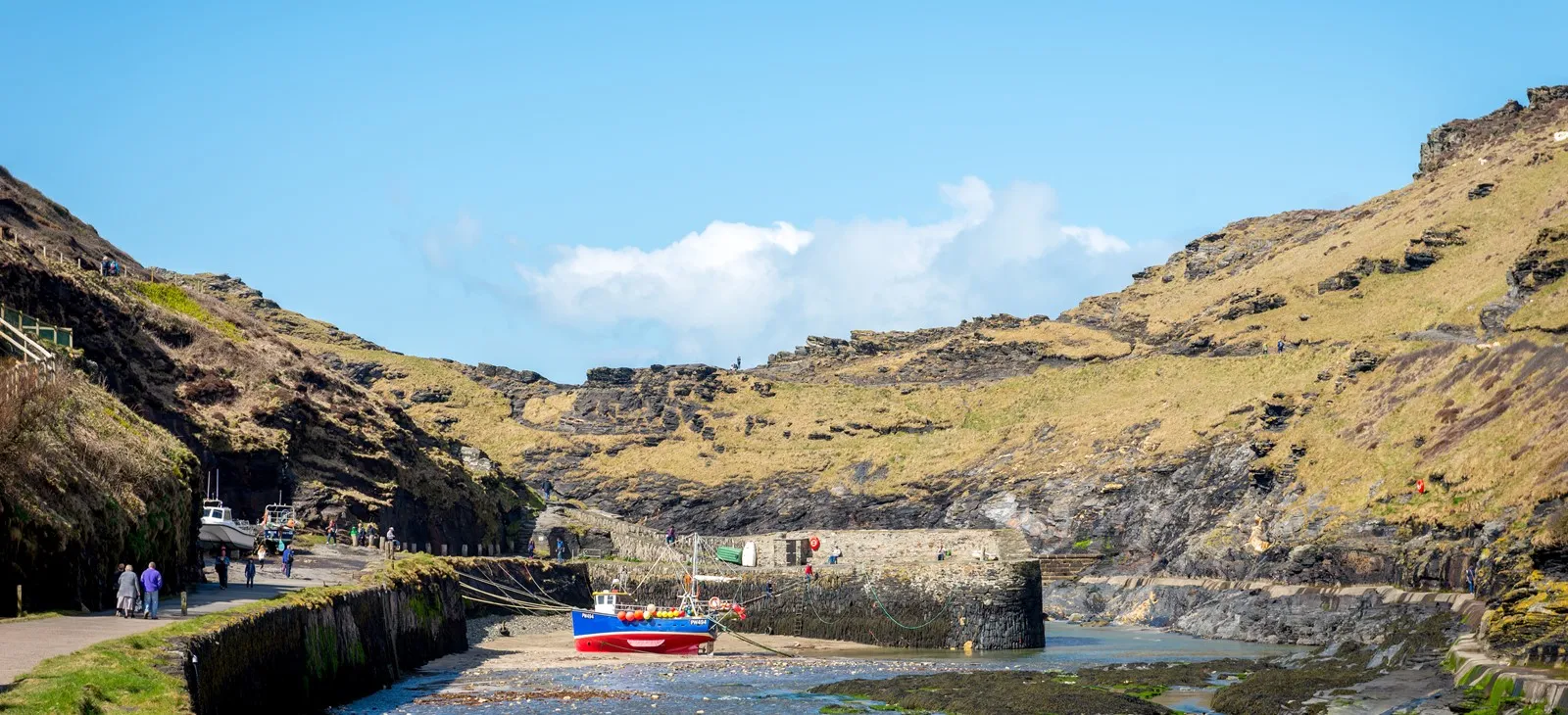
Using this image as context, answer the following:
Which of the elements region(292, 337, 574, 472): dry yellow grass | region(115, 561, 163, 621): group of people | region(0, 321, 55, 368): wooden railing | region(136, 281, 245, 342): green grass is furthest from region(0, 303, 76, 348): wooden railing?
region(292, 337, 574, 472): dry yellow grass

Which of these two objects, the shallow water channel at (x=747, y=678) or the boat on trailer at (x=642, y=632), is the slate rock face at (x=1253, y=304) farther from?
A: the boat on trailer at (x=642, y=632)

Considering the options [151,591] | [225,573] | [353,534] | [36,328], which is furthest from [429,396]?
[151,591]

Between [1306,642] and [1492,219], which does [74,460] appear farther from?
[1492,219]

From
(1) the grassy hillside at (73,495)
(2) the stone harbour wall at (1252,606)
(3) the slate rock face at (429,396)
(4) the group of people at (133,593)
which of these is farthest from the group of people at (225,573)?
(3) the slate rock face at (429,396)

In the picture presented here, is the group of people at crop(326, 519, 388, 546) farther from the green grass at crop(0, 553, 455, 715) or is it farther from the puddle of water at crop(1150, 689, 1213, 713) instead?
the green grass at crop(0, 553, 455, 715)

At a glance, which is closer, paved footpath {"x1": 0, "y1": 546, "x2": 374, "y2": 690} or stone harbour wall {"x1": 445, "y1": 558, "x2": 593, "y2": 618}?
paved footpath {"x1": 0, "y1": 546, "x2": 374, "y2": 690}

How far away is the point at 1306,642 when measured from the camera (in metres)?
55.3

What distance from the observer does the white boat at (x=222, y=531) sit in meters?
45.0

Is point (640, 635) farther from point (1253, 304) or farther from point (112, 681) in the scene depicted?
point (1253, 304)

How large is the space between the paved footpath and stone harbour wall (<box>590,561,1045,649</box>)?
64.6 ft

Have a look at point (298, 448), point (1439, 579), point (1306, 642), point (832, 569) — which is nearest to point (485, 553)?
point (298, 448)

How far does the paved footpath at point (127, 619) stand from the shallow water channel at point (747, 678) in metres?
3.78

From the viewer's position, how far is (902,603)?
59000mm

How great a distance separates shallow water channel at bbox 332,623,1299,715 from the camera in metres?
37.6
